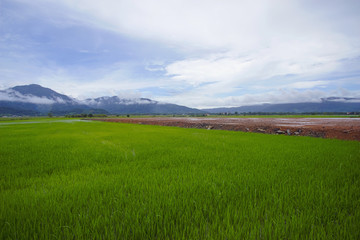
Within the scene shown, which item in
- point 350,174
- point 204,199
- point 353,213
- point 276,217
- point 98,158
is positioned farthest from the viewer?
point 98,158

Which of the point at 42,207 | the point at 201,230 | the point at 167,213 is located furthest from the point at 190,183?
the point at 42,207

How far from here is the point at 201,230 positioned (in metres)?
1.84

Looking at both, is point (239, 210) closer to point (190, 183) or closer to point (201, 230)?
point (201, 230)

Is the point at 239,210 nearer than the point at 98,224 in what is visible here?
No

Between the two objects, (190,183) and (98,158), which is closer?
(190,183)

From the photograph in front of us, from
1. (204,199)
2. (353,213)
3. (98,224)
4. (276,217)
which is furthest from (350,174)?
(98,224)

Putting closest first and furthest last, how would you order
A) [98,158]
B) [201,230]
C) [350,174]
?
[201,230], [350,174], [98,158]

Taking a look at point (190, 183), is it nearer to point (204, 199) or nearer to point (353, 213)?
point (204, 199)

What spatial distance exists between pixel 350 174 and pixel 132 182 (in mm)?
5080

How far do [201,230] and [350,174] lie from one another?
4.25 meters

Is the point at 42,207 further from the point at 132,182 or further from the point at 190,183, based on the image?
the point at 190,183

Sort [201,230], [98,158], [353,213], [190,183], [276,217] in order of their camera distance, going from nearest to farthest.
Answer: [201,230]
[276,217]
[353,213]
[190,183]
[98,158]

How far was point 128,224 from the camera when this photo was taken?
193cm

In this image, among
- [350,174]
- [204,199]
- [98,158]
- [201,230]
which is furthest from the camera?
[98,158]
